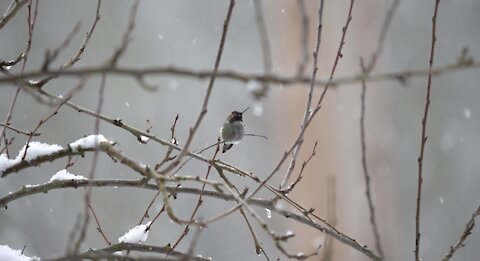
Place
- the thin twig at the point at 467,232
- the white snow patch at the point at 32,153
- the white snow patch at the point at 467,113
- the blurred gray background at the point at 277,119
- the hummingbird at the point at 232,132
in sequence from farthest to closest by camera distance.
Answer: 1. the white snow patch at the point at 467,113
2. the blurred gray background at the point at 277,119
3. the hummingbird at the point at 232,132
4. the white snow patch at the point at 32,153
5. the thin twig at the point at 467,232

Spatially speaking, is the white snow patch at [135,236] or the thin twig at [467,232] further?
the white snow patch at [135,236]

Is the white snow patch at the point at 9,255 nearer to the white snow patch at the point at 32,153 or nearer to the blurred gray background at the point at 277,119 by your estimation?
the white snow patch at the point at 32,153

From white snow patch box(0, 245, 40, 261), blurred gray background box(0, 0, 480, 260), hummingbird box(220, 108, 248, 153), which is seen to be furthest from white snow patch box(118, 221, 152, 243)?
blurred gray background box(0, 0, 480, 260)

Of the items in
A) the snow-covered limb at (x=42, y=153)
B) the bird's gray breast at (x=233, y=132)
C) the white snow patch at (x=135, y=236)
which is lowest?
the white snow patch at (x=135, y=236)

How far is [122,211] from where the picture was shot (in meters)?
6.57

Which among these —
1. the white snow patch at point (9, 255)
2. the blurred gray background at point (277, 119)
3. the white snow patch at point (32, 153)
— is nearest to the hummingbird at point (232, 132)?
the white snow patch at point (32, 153)

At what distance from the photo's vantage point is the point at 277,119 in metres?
5.96

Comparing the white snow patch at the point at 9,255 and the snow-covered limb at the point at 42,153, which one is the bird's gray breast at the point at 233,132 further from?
the white snow patch at the point at 9,255

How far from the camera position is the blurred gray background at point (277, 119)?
5.10 meters

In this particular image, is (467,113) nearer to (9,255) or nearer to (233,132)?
(233,132)

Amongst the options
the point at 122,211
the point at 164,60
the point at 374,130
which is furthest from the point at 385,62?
the point at 122,211

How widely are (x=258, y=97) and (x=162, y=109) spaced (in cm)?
616

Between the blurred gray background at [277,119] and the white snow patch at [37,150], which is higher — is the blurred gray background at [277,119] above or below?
above

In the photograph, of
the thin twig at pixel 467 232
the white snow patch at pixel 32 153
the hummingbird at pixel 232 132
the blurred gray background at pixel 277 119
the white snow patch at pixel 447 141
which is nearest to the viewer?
the thin twig at pixel 467 232
